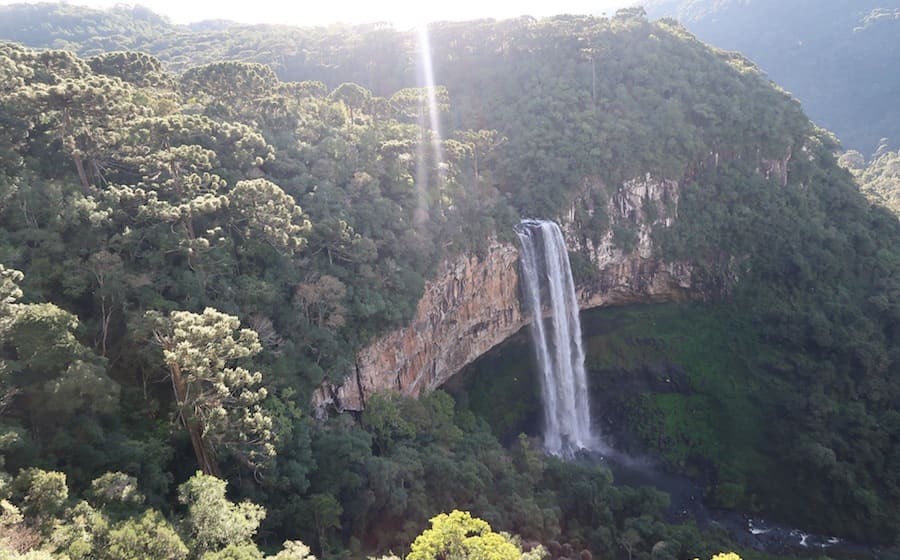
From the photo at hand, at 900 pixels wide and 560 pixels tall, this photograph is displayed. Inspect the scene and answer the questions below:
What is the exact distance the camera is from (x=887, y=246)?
3456 cm

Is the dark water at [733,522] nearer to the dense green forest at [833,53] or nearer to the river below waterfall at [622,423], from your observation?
the river below waterfall at [622,423]

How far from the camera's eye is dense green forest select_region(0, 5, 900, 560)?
1171 cm

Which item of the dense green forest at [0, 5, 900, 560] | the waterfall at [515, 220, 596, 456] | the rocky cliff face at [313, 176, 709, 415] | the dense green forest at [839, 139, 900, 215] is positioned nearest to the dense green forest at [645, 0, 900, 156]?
the dense green forest at [839, 139, 900, 215]

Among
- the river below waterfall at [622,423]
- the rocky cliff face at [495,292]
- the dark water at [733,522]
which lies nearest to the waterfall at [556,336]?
the river below waterfall at [622,423]

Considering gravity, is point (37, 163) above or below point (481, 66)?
below

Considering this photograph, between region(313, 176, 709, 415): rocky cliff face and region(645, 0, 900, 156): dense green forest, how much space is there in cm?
6084

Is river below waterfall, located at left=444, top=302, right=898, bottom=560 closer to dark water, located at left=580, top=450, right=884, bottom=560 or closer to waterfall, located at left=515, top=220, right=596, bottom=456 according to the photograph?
dark water, located at left=580, top=450, right=884, bottom=560

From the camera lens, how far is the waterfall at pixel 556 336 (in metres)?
30.5

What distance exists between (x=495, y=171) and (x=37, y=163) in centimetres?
2259

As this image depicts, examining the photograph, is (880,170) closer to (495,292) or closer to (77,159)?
(495,292)

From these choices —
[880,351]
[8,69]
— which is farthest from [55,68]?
[880,351]

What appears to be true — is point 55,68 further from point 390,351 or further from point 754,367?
point 754,367

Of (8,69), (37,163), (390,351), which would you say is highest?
(8,69)

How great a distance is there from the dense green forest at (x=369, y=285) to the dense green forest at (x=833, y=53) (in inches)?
2076
